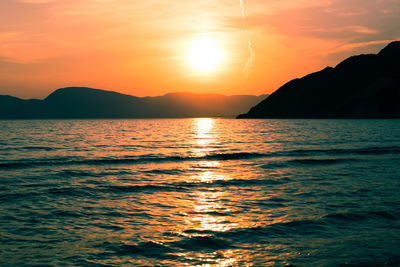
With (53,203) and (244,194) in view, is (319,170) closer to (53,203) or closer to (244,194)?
(244,194)

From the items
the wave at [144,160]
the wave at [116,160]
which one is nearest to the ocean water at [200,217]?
the wave at [116,160]

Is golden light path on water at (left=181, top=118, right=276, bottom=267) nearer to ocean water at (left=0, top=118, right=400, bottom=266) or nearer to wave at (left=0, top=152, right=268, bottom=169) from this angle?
ocean water at (left=0, top=118, right=400, bottom=266)

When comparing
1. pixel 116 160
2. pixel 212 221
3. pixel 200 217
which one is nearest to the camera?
pixel 212 221

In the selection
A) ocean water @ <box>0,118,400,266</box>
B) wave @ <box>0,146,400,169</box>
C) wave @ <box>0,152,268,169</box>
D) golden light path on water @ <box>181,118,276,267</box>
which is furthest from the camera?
wave @ <box>0,146,400,169</box>

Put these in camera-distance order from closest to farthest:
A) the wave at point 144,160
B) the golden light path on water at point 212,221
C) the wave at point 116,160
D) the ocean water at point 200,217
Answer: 1. the golden light path on water at point 212,221
2. the ocean water at point 200,217
3. the wave at point 116,160
4. the wave at point 144,160

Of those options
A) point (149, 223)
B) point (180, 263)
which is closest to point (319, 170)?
point (149, 223)

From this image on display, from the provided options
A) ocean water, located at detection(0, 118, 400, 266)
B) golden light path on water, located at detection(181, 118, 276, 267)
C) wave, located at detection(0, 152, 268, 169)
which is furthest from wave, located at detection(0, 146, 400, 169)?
golden light path on water, located at detection(181, 118, 276, 267)

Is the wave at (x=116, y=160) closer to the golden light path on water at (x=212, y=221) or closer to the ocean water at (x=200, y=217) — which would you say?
the ocean water at (x=200, y=217)

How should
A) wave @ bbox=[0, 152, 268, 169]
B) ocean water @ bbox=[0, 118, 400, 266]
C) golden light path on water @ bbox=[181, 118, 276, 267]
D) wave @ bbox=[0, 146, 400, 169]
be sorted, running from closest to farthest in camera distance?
golden light path on water @ bbox=[181, 118, 276, 267] → ocean water @ bbox=[0, 118, 400, 266] → wave @ bbox=[0, 152, 268, 169] → wave @ bbox=[0, 146, 400, 169]

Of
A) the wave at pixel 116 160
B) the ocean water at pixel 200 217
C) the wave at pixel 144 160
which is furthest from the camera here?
the wave at pixel 144 160

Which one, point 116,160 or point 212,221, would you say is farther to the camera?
point 116,160

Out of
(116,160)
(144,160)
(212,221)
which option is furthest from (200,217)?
(116,160)

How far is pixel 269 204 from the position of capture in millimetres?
16375

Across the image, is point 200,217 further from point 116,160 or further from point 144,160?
point 116,160
